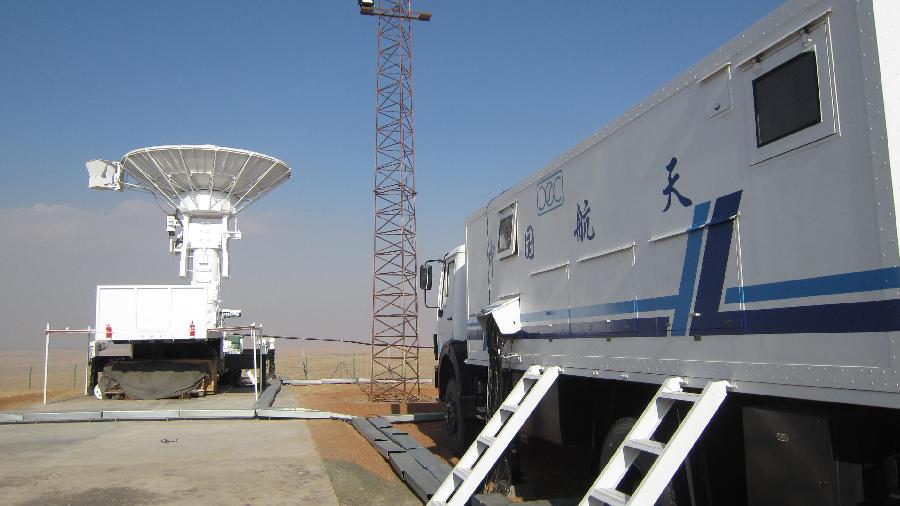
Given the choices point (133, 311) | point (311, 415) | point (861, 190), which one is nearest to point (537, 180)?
point (861, 190)

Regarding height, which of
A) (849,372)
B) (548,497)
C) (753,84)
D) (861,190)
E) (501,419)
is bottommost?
(548,497)

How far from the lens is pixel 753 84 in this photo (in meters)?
4.36

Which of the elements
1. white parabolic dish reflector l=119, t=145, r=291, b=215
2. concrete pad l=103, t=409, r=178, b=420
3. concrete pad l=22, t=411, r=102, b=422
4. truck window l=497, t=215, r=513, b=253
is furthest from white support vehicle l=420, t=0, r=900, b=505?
white parabolic dish reflector l=119, t=145, r=291, b=215

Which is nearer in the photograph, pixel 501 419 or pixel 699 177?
pixel 699 177

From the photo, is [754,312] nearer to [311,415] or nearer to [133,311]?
[311,415]

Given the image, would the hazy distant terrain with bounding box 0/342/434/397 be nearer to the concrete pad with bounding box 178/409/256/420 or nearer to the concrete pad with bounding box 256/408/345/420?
the concrete pad with bounding box 178/409/256/420

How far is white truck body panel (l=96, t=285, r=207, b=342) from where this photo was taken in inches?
799

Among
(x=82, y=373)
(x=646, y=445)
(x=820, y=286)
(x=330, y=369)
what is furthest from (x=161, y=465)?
(x=82, y=373)

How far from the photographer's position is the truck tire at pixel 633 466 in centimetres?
498

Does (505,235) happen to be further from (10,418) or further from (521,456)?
(10,418)

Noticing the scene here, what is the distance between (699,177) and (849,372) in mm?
1748

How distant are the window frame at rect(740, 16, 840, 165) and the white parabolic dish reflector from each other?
2149cm

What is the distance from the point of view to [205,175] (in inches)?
968

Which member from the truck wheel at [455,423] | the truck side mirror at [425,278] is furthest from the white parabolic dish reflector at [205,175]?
the truck wheel at [455,423]
